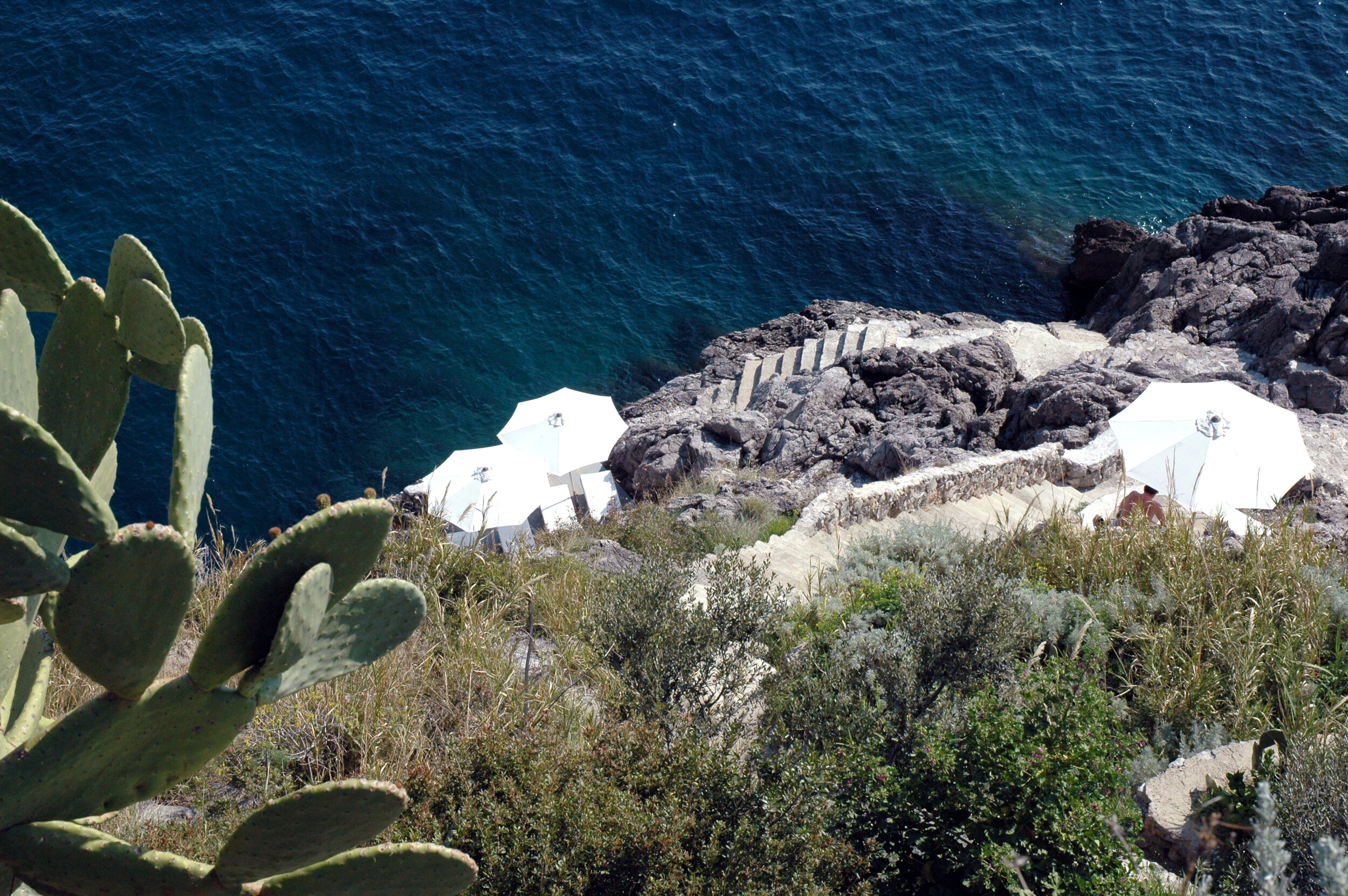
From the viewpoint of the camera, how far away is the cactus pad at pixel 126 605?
2283 mm

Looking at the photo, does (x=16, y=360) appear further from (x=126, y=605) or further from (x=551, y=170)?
(x=551, y=170)

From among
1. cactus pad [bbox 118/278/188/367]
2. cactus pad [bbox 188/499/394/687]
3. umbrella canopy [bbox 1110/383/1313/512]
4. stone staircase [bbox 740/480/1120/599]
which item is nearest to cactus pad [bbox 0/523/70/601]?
cactus pad [bbox 188/499/394/687]

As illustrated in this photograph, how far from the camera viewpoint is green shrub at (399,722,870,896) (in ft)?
12.2

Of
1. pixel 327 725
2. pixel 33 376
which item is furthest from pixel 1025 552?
pixel 33 376

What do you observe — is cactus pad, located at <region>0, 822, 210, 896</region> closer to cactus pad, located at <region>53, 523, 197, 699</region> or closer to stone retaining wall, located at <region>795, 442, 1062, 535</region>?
cactus pad, located at <region>53, 523, 197, 699</region>

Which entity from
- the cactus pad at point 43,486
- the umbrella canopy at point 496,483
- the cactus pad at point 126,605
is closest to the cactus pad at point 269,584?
the cactus pad at point 126,605

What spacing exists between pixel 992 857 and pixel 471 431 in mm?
19443

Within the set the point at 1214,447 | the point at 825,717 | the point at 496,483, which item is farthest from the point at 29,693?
the point at 496,483

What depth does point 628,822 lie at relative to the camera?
3799 mm

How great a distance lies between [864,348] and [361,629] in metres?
19.3

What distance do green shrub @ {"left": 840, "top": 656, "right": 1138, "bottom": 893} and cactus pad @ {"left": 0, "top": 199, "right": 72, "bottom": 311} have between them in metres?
4.05

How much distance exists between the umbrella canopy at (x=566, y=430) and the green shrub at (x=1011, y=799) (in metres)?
13.7

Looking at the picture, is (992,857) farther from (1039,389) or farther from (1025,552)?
(1039,389)

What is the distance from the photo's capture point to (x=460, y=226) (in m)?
27.0
